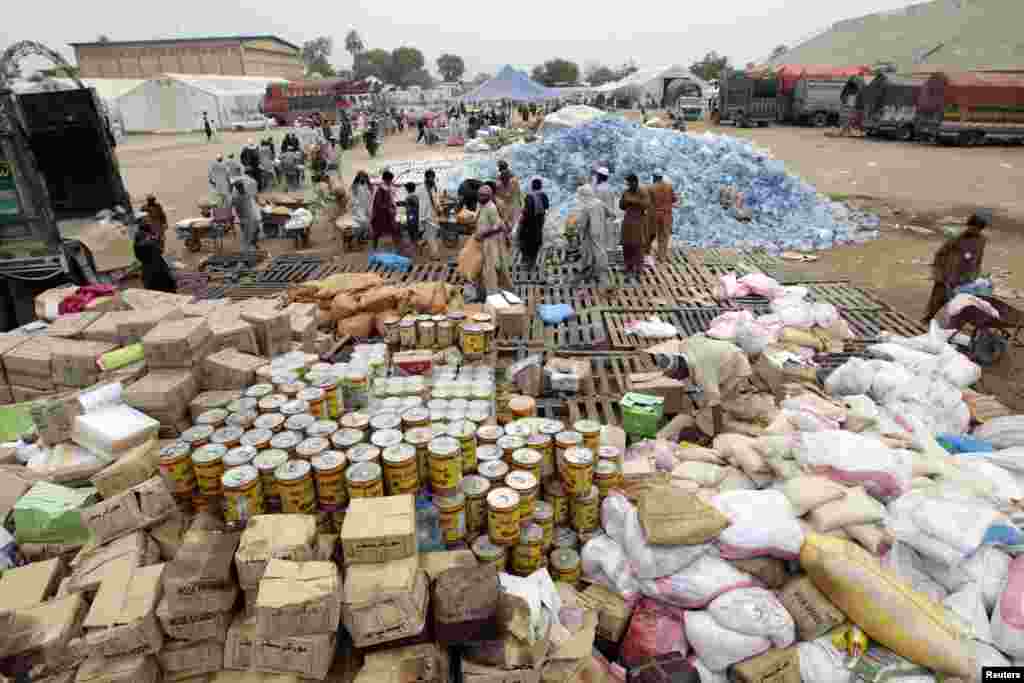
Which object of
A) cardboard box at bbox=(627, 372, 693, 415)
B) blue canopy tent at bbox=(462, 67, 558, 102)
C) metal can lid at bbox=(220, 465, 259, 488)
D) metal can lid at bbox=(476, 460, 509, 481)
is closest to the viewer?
metal can lid at bbox=(220, 465, 259, 488)

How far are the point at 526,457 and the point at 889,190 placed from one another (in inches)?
625

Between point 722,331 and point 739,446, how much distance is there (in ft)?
7.39

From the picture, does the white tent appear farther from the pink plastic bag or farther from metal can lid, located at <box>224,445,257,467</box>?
the pink plastic bag

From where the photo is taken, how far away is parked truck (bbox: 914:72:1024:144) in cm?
2083

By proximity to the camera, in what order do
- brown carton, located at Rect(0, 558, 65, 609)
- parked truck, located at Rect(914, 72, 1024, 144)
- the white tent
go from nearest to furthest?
brown carton, located at Rect(0, 558, 65, 609) < parked truck, located at Rect(914, 72, 1024, 144) < the white tent

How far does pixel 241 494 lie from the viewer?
2.87 meters

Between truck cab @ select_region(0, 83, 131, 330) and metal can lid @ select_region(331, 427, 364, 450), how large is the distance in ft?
19.7

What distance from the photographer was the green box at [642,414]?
4438 millimetres

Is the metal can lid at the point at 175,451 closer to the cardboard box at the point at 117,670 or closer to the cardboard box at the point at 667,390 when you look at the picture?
the cardboard box at the point at 117,670

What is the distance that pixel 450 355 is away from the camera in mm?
4723

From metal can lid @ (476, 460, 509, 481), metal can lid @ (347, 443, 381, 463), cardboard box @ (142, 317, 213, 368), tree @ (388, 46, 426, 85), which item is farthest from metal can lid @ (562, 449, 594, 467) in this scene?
tree @ (388, 46, 426, 85)

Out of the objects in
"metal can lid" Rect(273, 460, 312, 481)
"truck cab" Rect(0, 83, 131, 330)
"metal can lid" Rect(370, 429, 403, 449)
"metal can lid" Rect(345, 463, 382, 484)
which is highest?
"truck cab" Rect(0, 83, 131, 330)

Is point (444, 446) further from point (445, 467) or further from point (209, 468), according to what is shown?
point (209, 468)

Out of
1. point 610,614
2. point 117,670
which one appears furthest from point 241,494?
point 610,614
